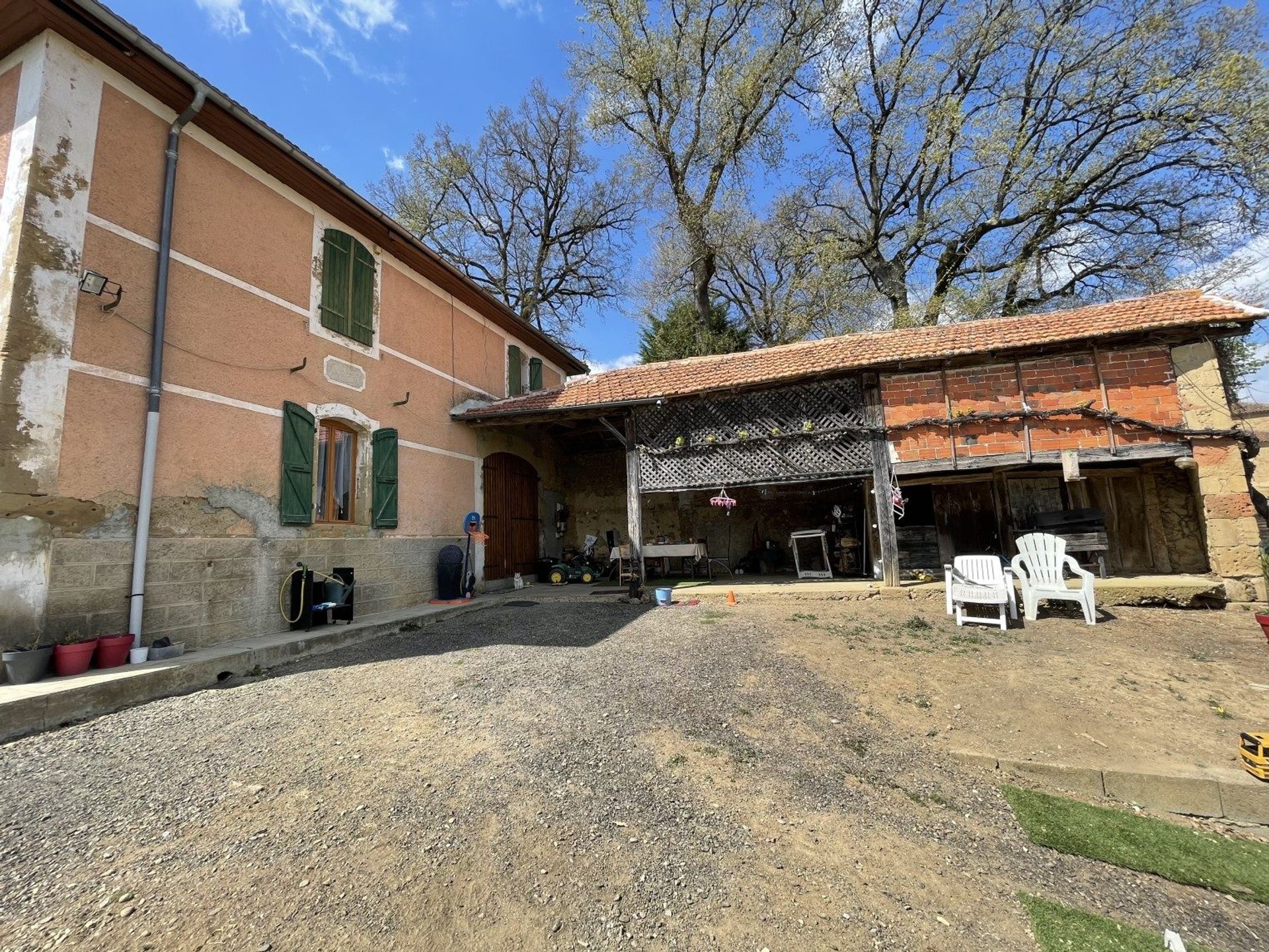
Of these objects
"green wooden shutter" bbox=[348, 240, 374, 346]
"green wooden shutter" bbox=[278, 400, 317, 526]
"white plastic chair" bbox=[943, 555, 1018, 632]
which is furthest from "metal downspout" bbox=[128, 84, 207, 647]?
"white plastic chair" bbox=[943, 555, 1018, 632]

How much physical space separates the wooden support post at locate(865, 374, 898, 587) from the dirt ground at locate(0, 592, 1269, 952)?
3.01 metres

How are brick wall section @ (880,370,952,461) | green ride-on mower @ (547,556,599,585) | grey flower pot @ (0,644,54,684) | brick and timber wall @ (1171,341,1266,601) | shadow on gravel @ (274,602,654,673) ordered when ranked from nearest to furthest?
grey flower pot @ (0,644,54,684) < shadow on gravel @ (274,602,654,673) < brick and timber wall @ (1171,341,1266,601) < brick wall section @ (880,370,952,461) < green ride-on mower @ (547,556,599,585)

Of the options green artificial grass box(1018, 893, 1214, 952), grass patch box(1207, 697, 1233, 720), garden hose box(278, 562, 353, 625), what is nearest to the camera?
green artificial grass box(1018, 893, 1214, 952)

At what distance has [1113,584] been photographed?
6762 millimetres

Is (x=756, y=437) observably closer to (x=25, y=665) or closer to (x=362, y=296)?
(x=362, y=296)

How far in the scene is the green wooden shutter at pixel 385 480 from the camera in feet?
25.6

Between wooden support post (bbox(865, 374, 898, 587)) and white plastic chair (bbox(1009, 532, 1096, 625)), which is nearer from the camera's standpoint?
white plastic chair (bbox(1009, 532, 1096, 625))

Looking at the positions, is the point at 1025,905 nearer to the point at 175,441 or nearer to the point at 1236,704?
the point at 1236,704

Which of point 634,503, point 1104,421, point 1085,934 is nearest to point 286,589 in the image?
point 634,503

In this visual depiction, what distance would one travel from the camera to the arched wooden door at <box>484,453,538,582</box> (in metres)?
10.4

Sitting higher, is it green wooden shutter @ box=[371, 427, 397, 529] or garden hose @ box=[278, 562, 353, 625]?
green wooden shutter @ box=[371, 427, 397, 529]

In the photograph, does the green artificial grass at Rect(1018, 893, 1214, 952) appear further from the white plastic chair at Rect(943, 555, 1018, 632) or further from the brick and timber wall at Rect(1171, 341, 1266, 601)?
the brick and timber wall at Rect(1171, 341, 1266, 601)

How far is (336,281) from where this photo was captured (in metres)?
7.50

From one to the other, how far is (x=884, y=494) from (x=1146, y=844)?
5.67 metres
